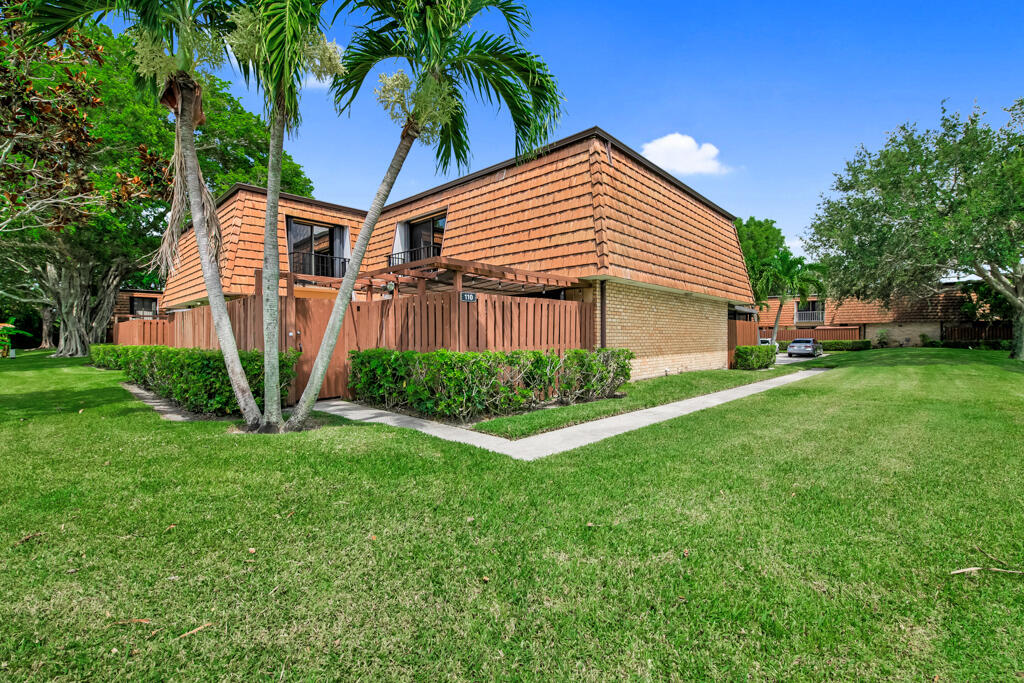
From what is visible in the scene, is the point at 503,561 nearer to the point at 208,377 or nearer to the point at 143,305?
the point at 208,377

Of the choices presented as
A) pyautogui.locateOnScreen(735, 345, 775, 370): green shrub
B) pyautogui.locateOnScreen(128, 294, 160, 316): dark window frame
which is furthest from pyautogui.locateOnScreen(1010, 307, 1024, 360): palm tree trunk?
pyautogui.locateOnScreen(128, 294, 160, 316): dark window frame

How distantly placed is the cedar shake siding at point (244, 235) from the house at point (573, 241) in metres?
0.04

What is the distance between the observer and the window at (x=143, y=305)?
1490 inches

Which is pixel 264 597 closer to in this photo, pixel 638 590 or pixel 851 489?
pixel 638 590

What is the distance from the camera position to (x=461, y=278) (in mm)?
8547

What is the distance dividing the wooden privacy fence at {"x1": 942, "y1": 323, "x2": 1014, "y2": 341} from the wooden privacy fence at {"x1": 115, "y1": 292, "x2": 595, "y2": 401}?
3876 centimetres

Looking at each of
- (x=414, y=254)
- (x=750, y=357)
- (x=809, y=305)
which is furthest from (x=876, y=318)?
(x=414, y=254)

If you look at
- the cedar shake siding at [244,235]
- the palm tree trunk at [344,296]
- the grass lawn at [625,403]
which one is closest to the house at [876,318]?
the grass lawn at [625,403]

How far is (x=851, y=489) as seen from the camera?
170 inches

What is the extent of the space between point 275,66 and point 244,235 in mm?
9931

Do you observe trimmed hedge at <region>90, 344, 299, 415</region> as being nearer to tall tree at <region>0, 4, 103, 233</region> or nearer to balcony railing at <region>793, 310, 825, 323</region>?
tall tree at <region>0, 4, 103, 233</region>

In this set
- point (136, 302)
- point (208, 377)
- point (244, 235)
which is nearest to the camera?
point (208, 377)

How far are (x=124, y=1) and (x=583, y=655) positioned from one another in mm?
7693

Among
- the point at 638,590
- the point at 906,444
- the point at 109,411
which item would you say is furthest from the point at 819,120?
the point at 109,411
